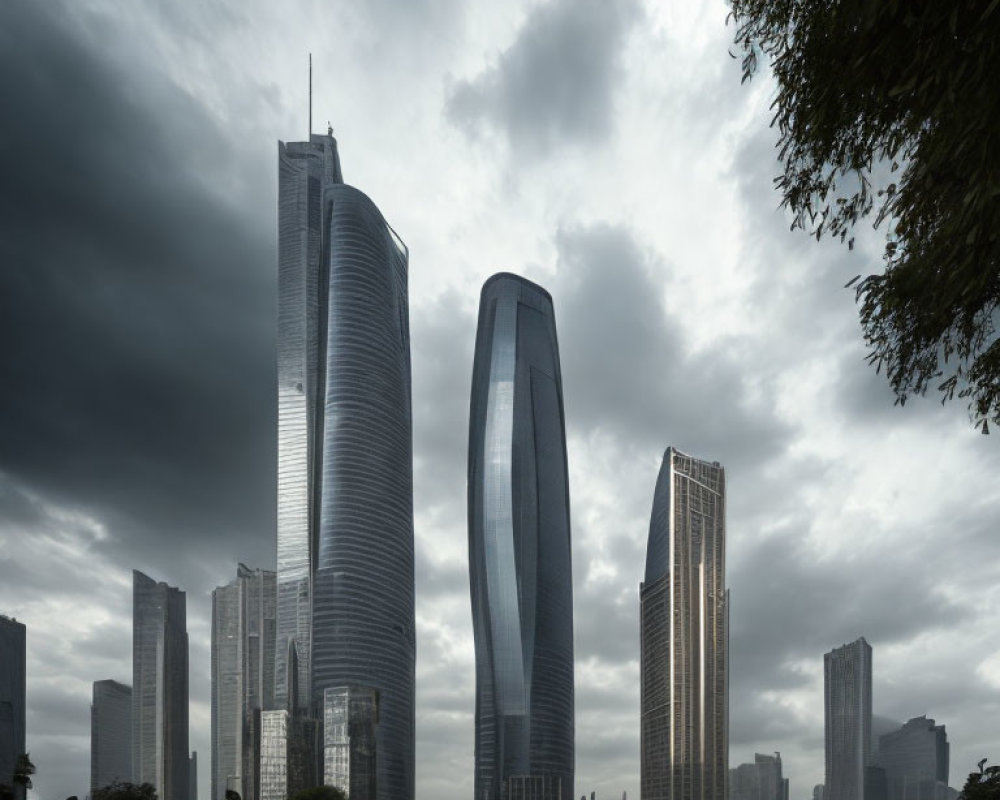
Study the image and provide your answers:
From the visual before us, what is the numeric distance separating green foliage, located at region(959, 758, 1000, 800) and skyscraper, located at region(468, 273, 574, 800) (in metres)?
114

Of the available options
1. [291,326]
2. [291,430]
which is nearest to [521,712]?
[291,430]

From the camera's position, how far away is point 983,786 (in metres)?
43.6

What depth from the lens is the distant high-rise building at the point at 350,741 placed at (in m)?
138

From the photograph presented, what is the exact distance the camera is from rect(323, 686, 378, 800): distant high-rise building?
138 metres

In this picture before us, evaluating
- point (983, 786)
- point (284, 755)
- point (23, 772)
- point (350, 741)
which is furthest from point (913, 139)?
point (284, 755)

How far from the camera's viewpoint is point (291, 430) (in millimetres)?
157250

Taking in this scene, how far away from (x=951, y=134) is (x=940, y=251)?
1.81 meters

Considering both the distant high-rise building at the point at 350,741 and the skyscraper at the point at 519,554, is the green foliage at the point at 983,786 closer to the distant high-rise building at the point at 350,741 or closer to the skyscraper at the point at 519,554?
the distant high-rise building at the point at 350,741

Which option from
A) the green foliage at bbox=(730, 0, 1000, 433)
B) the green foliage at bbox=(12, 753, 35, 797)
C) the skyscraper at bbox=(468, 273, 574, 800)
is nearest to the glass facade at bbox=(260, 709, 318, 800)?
the skyscraper at bbox=(468, 273, 574, 800)

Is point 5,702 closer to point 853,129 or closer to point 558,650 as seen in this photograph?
point 558,650

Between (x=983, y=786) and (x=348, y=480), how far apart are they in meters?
111

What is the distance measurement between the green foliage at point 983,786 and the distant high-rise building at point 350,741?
101 meters

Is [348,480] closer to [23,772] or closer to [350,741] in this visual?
A: [350,741]

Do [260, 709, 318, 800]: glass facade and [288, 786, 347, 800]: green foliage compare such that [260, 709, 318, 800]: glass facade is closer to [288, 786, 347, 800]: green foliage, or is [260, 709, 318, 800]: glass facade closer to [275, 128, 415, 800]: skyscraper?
[275, 128, 415, 800]: skyscraper
